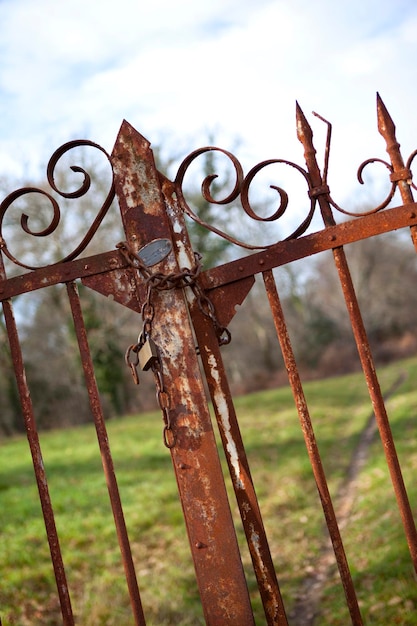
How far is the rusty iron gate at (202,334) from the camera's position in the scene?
231 centimetres

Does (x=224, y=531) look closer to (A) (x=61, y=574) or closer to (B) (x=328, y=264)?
(A) (x=61, y=574)

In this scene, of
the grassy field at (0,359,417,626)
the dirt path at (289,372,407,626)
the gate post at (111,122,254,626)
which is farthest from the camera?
the grassy field at (0,359,417,626)

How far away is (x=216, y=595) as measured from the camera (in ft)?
7.50

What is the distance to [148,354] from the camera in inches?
92.3

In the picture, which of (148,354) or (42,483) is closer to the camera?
(148,354)

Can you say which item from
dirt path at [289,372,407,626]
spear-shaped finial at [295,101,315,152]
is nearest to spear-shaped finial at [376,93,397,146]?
spear-shaped finial at [295,101,315,152]

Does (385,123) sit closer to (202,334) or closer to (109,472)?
(202,334)

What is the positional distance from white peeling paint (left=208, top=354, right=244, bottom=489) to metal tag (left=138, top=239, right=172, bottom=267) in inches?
16.6

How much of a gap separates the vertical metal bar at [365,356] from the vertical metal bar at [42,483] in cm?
128

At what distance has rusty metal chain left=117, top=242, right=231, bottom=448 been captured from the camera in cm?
233

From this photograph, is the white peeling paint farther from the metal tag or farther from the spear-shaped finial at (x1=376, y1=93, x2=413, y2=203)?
the spear-shaped finial at (x1=376, y1=93, x2=413, y2=203)

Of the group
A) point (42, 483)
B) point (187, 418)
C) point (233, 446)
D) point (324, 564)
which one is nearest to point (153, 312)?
point (187, 418)

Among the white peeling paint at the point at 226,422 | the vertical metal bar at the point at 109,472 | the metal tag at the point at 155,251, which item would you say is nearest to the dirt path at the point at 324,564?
the vertical metal bar at the point at 109,472

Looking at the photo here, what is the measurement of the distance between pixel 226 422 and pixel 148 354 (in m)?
0.40
